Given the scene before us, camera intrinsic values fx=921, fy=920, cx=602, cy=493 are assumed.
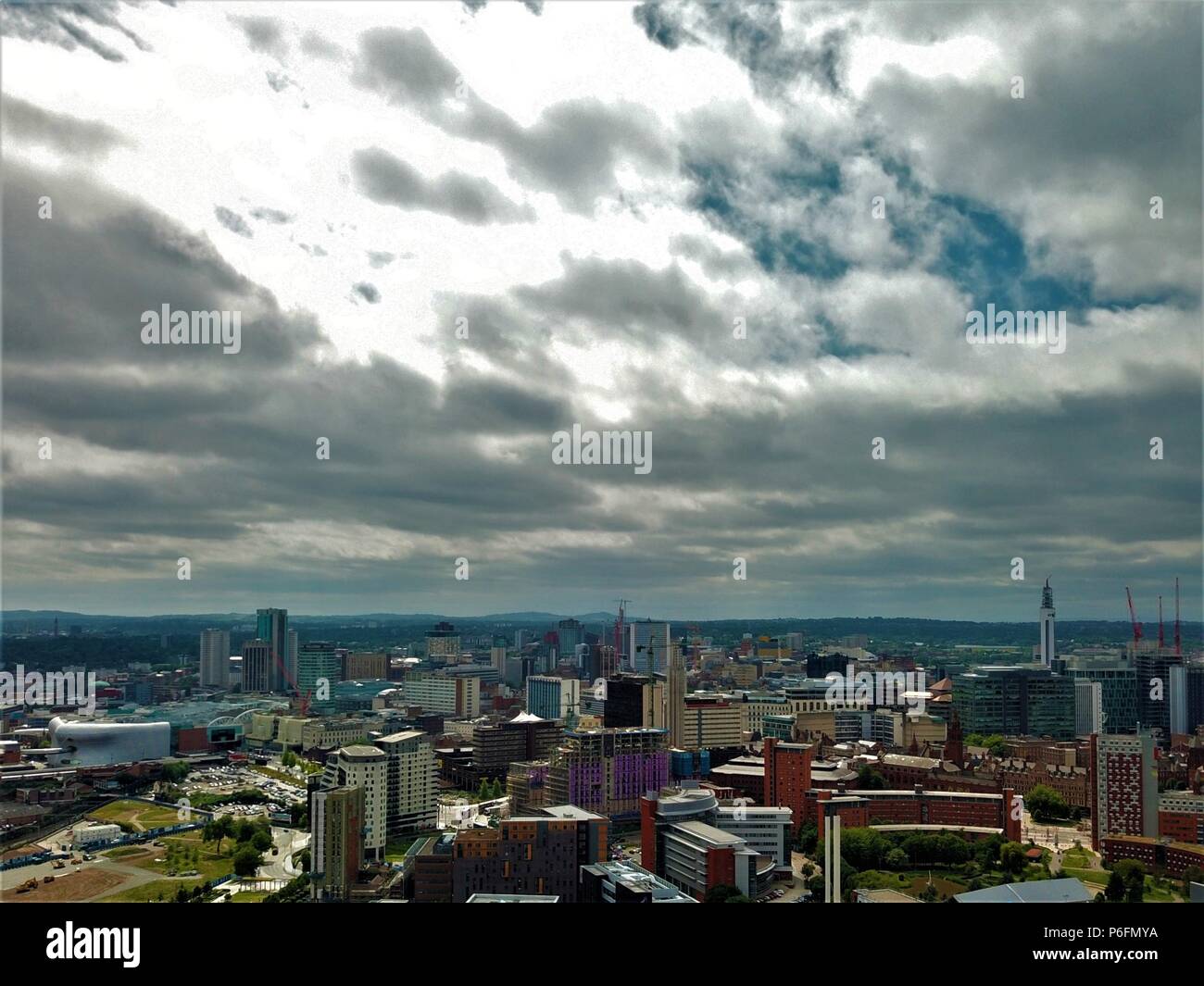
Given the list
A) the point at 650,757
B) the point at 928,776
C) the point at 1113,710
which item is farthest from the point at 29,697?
the point at 1113,710

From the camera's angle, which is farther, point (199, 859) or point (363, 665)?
point (363, 665)

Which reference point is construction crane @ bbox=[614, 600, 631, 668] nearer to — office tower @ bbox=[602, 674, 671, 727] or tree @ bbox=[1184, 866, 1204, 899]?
office tower @ bbox=[602, 674, 671, 727]

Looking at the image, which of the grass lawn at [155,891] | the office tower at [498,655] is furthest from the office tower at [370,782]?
the office tower at [498,655]

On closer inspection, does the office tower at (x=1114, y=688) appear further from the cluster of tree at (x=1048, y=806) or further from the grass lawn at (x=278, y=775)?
the grass lawn at (x=278, y=775)

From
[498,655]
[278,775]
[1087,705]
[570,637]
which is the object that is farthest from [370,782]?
[570,637]

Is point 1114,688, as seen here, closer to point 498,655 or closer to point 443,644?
point 498,655

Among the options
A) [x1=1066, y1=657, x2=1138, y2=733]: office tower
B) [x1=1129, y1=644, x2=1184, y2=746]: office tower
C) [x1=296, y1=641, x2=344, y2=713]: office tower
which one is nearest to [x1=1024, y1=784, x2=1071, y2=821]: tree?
[x1=1129, y1=644, x2=1184, y2=746]: office tower

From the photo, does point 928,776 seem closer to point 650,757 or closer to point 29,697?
point 650,757
